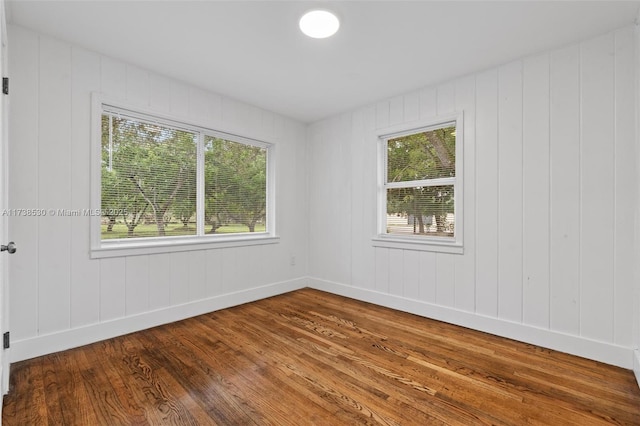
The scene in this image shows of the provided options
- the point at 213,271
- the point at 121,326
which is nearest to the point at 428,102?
the point at 213,271

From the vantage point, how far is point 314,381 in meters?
1.93

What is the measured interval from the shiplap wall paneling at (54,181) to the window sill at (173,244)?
10.0 inches

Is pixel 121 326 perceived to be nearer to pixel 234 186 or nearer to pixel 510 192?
pixel 234 186

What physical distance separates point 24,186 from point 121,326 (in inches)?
52.8

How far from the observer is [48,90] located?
2287 mm

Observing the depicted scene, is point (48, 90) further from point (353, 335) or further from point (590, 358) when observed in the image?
point (590, 358)

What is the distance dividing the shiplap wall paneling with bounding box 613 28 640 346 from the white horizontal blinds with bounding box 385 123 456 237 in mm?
1192

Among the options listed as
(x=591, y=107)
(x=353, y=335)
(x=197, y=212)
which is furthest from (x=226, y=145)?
(x=591, y=107)

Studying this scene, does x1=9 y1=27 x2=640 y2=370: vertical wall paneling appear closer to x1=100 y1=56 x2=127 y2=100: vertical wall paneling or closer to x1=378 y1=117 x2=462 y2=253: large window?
x1=100 y1=56 x2=127 y2=100: vertical wall paneling

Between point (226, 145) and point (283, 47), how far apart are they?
4.92 ft

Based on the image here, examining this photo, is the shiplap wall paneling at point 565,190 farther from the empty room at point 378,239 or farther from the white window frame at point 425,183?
the white window frame at point 425,183

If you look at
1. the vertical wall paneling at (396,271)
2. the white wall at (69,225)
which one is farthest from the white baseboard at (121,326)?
the vertical wall paneling at (396,271)

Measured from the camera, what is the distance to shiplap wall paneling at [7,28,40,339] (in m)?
2.14

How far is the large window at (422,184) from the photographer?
305 centimetres
